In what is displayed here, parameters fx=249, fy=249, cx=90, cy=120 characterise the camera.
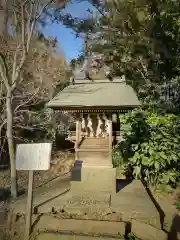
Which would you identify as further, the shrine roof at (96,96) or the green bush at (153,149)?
the green bush at (153,149)

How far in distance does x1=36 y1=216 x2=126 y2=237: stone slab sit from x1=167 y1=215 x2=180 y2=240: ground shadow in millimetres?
891

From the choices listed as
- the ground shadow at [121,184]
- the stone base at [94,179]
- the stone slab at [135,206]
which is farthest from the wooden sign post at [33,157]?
the ground shadow at [121,184]

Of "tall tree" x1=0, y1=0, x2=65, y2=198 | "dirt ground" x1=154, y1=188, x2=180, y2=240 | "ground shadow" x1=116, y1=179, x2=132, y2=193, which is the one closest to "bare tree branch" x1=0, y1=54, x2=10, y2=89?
"tall tree" x1=0, y1=0, x2=65, y2=198

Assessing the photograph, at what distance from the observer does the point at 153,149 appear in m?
6.62

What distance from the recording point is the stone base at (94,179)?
556 cm

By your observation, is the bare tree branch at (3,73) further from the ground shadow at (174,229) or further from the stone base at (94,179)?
the ground shadow at (174,229)

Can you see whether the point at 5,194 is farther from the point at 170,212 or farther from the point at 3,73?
the point at 170,212

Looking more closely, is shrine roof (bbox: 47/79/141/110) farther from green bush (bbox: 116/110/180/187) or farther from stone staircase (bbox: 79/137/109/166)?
green bush (bbox: 116/110/180/187)

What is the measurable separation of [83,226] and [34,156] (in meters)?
1.57

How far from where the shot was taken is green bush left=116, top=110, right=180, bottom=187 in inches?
260

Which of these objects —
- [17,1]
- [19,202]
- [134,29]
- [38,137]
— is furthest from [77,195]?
[134,29]

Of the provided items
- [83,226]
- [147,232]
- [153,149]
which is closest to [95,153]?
[153,149]

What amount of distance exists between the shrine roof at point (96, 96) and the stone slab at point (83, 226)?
7.48ft

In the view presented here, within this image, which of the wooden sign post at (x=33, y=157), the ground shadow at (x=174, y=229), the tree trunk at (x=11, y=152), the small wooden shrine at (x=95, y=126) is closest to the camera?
the wooden sign post at (x=33, y=157)
